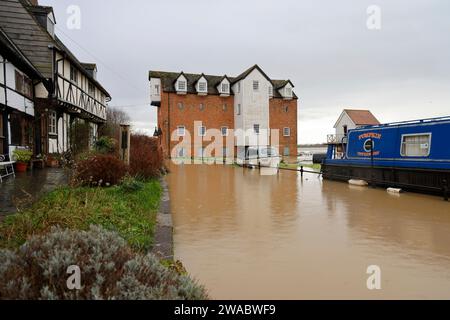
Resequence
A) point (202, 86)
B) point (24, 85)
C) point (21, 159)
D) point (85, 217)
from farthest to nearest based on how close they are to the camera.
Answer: point (202, 86)
point (24, 85)
point (21, 159)
point (85, 217)

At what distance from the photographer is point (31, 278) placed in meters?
2.56

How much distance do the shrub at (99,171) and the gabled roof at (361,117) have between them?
4649cm

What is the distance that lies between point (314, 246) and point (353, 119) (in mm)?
48749

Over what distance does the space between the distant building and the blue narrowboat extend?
3571 centimetres

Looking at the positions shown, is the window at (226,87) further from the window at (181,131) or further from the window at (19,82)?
the window at (19,82)

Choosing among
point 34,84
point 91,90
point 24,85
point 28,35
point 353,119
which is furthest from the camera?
point 353,119

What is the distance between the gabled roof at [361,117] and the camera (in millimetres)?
50781

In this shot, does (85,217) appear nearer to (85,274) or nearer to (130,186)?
(85,274)

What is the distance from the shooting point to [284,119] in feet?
143

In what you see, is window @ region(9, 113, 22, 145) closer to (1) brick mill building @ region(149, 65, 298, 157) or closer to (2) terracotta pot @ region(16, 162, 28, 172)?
(2) terracotta pot @ region(16, 162, 28, 172)

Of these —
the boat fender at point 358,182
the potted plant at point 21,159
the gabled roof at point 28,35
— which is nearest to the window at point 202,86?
the gabled roof at point 28,35

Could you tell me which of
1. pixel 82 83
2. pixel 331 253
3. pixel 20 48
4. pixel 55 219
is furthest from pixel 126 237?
pixel 82 83

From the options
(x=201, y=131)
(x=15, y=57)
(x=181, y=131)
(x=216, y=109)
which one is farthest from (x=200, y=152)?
(x=15, y=57)

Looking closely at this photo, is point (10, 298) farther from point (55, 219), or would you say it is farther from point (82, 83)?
point (82, 83)
